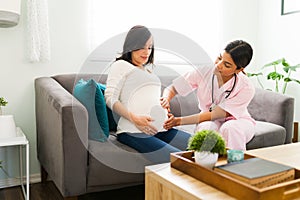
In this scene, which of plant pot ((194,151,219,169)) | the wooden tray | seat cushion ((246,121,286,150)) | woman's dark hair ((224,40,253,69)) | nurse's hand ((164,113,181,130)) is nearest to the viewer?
the wooden tray

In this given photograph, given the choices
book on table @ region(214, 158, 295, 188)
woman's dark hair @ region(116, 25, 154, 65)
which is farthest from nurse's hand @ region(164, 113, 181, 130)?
book on table @ region(214, 158, 295, 188)

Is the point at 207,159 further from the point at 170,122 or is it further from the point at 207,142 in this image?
the point at 170,122

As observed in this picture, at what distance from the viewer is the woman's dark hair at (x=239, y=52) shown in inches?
74.2

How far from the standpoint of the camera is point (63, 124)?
1.63m

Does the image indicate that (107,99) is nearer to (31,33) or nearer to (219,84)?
(219,84)

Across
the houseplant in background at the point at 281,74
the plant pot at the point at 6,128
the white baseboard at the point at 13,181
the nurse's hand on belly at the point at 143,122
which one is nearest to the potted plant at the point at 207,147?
the nurse's hand on belly at the point at 143,122

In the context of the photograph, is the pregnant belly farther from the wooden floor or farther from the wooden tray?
the wooden floor

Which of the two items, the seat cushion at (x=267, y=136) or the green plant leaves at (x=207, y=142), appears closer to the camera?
the green plant leaves at (x=207, y=142)

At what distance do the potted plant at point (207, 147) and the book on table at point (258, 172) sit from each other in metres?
0.05

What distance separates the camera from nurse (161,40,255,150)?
191 cm

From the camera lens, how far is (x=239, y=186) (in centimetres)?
96

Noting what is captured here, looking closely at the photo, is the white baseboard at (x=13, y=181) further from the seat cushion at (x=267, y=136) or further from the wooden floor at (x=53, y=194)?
the seat cushion at (x=267, y=136)

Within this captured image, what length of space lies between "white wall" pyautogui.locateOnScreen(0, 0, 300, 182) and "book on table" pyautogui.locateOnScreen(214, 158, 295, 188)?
1.67 meters

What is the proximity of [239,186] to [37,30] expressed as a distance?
1794 mm
